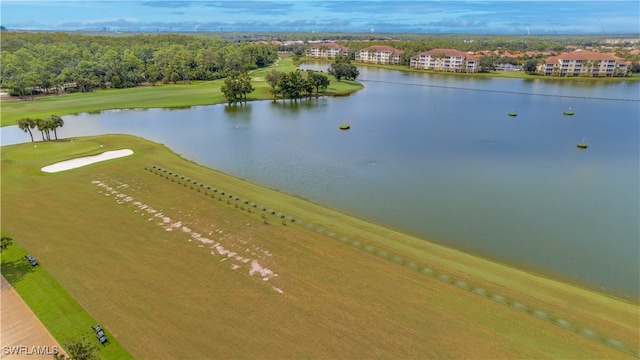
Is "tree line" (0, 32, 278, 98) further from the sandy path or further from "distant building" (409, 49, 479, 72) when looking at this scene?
the sandy path

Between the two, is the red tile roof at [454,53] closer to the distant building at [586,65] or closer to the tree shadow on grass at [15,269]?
the distant building at [586,65]

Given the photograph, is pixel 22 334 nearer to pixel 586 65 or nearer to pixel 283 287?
pixel 283 287

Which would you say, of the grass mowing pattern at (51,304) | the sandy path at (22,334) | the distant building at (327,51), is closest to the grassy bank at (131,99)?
the grass mowing pattern at (51,304)

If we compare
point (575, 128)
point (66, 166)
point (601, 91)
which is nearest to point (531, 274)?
point (66, 166)

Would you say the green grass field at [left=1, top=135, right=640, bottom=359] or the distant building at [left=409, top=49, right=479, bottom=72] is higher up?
the distant building at [left=409, top=49, right=479, bottom=72]

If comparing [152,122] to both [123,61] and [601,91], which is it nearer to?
[123,61]

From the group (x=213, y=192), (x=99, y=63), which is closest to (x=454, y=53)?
(x=99, y=63)

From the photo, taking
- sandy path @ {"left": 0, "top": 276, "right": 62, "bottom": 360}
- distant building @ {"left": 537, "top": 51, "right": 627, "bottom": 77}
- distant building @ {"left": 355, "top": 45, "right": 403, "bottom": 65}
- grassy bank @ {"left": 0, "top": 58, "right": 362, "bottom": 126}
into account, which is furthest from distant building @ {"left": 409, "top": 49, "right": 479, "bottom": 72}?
sandy path @ {"left": 0, "top": 276, "right": 62, "bottom": 360}
